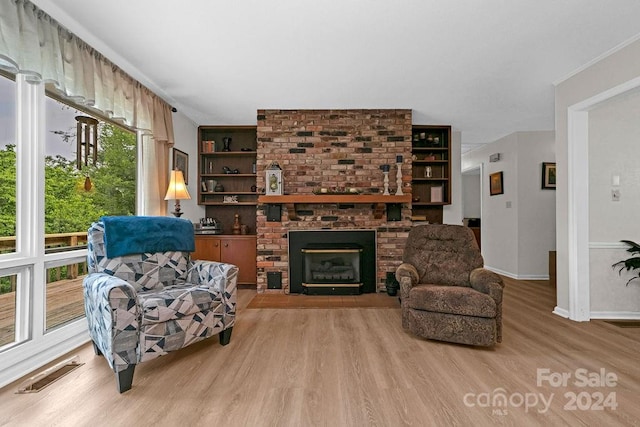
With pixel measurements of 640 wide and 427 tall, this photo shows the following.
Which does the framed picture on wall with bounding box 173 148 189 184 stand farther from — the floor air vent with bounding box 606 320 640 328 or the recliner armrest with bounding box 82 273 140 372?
the floor air vent with bounding box 606 320 640 328

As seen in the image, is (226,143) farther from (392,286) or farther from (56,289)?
(392,286)

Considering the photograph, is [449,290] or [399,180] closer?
[449,290]

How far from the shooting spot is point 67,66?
2367 mm

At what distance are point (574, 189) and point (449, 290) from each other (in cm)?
183

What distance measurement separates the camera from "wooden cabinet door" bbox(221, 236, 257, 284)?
4.48 m

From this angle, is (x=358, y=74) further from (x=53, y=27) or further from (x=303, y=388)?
(x=303, y=388)

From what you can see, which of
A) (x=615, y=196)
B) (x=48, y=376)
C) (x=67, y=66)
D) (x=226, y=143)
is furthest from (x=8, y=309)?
(x=615, y=196)

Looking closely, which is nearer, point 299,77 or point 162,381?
point 162,381

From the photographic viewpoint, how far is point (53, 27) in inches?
88.2

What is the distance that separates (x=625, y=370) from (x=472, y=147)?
16.4 ft

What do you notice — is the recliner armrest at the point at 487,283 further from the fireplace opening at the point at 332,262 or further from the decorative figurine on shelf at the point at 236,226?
the decorative figurine on shelf at the point at 236,226

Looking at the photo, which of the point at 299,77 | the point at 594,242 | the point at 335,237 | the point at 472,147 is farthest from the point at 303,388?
the point at 472,147

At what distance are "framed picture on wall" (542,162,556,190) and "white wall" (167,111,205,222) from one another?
552 cm

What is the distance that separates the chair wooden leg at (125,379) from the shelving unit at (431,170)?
4082 millimetres
